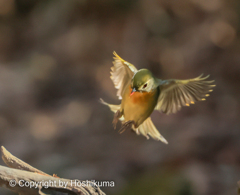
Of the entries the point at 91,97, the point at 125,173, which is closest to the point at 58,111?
the point at 91,97

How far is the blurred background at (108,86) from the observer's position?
99 cm

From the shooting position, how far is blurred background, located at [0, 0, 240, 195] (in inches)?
39.0

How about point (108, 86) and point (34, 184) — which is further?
point (108, 86)

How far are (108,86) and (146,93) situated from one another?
0.74 meters

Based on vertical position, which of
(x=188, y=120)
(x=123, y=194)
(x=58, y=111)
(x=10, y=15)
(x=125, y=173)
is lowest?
(x=123, y=194)

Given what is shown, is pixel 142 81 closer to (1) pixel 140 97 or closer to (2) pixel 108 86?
(1) pixel 140 97

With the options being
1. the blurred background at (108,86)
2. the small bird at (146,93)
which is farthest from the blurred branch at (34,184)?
the blurred background at (108,86)

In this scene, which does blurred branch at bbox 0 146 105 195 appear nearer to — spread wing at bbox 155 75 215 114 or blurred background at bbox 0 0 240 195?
spread wing at bbox 155 75 215 114

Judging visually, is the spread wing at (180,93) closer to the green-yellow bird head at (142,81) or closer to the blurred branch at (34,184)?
the green-yellow bird head at (142,81)

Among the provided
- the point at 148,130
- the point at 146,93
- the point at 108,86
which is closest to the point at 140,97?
the point at 146,93

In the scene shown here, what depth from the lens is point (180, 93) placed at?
1.31 feet

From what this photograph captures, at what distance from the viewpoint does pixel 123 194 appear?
860 millimetres

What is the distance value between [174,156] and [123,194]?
271mm

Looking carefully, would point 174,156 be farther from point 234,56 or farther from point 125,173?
point 234,56
